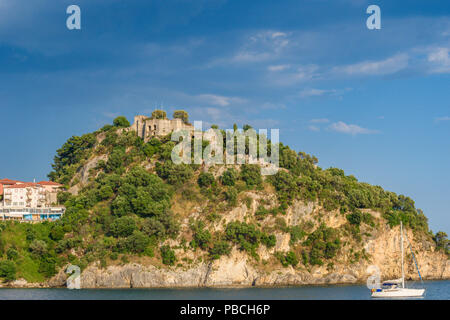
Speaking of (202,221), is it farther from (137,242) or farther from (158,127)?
(158,127)

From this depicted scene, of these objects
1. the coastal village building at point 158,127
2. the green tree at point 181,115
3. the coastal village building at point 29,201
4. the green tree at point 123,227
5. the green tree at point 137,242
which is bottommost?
the green tree at point 137,242

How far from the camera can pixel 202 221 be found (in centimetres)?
8625

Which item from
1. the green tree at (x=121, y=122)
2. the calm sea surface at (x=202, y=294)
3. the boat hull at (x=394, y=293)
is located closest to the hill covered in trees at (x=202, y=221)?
the calm sea surface at (x=202, y=294)

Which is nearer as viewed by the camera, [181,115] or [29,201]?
[29,201]

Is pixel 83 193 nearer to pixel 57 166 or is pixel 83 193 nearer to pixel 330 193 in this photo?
pixel 57 166

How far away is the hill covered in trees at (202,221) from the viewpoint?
8050cm

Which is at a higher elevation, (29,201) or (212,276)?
(29,201)

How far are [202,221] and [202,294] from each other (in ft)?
68.7

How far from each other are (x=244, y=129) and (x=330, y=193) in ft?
83.7

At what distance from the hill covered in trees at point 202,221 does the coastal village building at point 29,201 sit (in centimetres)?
354

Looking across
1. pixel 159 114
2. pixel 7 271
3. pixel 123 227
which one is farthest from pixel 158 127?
pixel 7 271

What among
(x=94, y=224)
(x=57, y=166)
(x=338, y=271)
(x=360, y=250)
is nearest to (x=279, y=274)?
(x=338, y=271)

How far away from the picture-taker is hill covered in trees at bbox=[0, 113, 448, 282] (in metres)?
80.5

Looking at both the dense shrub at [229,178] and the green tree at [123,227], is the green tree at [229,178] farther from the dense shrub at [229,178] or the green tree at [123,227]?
the green tree at [123,227]
